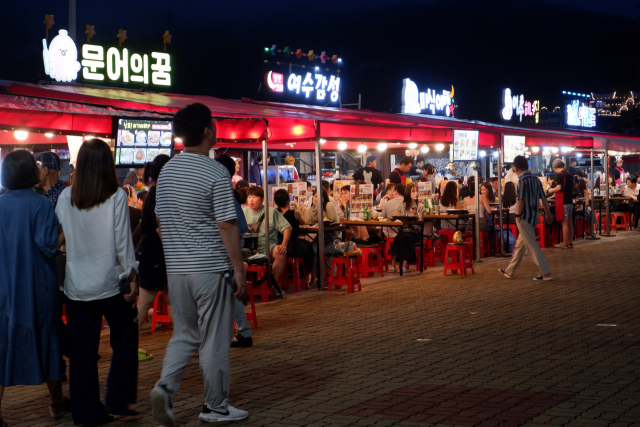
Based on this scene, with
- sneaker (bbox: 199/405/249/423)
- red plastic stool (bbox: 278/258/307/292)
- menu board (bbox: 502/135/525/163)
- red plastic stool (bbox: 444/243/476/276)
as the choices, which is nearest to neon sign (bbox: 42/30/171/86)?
red plastic stool (bbox: 278/258/307/292)

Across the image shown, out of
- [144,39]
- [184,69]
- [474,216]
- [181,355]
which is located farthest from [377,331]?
[184,69]

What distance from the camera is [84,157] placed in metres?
4.84

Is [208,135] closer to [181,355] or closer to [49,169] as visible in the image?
[181,355]

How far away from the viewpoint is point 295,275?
1127 centimetres

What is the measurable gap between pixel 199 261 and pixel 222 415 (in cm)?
108

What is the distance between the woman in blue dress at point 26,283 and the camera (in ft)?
15.7

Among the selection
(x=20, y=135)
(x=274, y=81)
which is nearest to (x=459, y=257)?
(x=20, y=135)

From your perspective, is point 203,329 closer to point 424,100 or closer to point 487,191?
point 487,191

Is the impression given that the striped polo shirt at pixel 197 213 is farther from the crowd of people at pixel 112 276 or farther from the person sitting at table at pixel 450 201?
the person sitting at table at pixel 450 201

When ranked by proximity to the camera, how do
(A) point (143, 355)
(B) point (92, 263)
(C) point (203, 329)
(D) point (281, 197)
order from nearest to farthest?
(C) point (203, 329)
(B) point (92, 263)
(A) point (143, 355)
(D) point (281, 197)

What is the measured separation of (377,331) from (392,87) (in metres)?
34.7

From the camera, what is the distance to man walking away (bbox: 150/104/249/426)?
462cm

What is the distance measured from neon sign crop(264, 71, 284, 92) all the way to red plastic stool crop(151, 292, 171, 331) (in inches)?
745

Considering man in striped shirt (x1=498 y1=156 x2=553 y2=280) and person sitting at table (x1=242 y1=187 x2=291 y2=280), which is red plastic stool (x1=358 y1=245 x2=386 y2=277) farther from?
man in striped shirt (x1=498 y1=156 x2=553 y2=280)
